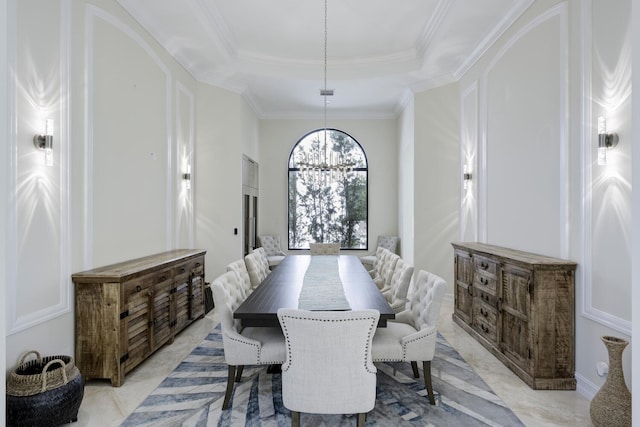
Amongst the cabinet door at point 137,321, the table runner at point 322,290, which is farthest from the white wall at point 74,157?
the table runner at point 322,290

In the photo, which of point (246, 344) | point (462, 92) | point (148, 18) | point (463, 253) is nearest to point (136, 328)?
point (246, 344)

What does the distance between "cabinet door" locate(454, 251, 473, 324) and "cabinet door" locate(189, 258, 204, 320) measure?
3.11m

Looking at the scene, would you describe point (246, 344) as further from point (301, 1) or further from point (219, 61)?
point (219, 61)

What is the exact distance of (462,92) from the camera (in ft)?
17.4

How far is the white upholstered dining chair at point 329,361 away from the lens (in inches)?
78.7

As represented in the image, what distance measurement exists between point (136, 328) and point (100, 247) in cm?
77

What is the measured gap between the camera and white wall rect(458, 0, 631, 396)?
2518 millimetres

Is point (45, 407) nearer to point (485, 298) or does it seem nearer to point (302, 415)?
point (302, 415)

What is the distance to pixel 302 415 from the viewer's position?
2.54m

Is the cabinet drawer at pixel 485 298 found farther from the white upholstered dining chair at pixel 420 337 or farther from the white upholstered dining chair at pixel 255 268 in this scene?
the white upholstered dining chair at pixel 255 268

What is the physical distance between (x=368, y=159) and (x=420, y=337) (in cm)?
583

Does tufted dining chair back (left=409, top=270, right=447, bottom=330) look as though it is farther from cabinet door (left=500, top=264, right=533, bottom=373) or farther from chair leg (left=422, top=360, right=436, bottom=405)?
cabinet door (left=500, top=264, right=533, bottom=373)

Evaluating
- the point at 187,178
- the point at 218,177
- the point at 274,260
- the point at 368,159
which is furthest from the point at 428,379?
the point at 368,159

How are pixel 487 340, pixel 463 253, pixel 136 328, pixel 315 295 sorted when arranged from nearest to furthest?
pixel 315 295 < pixel 136 328 < pixel 487 340 < pixel 463 253
